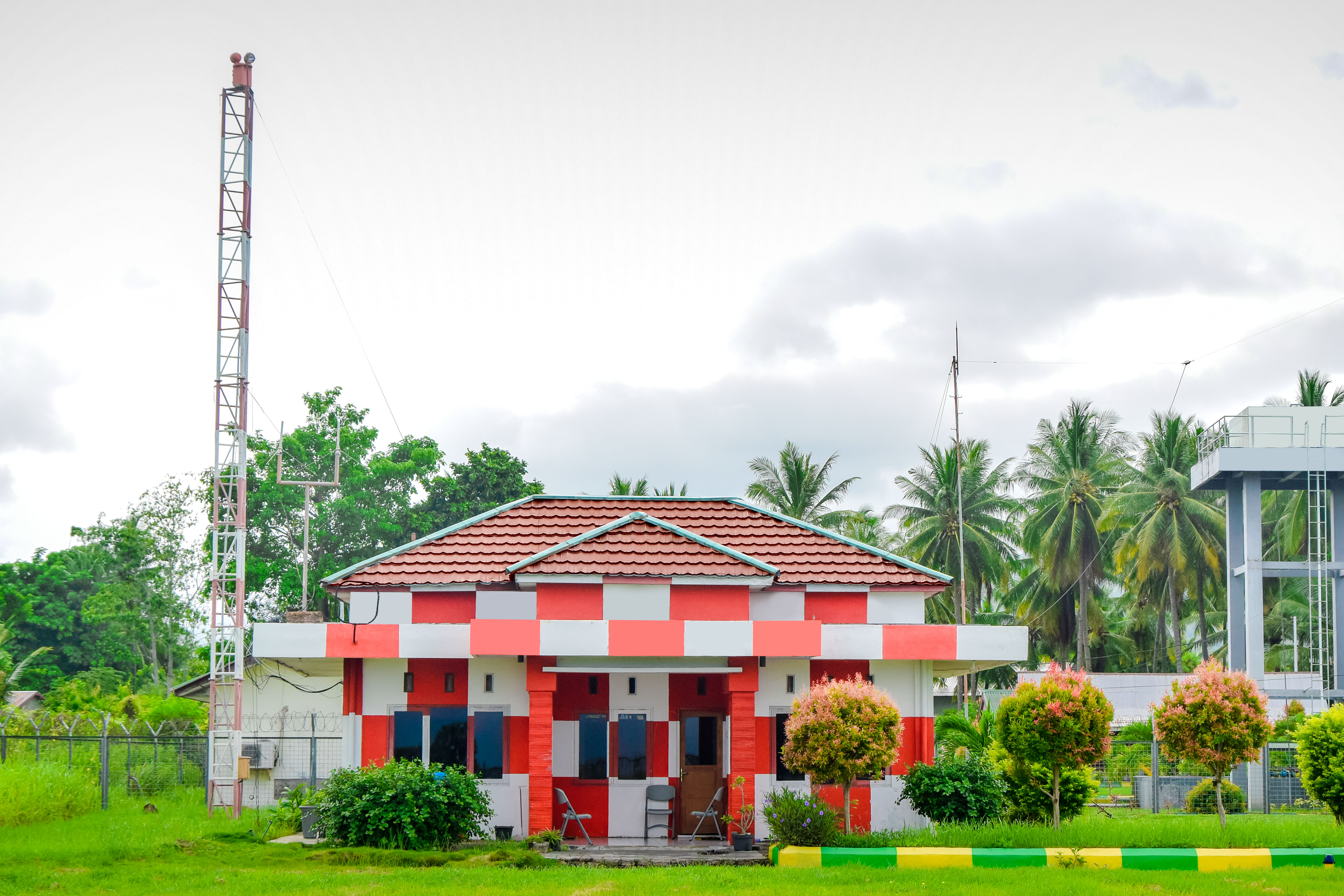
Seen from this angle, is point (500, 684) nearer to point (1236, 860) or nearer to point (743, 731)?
point (743, 731)

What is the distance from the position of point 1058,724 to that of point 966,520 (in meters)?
30.3

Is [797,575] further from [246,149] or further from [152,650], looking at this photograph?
[152,650]

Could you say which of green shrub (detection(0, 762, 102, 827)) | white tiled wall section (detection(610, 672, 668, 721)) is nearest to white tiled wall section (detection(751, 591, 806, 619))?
white tiled wall section (detection(610, 672, 668, 721))

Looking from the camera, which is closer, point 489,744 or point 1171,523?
point 489,744

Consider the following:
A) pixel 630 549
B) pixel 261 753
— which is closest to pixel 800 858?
pixel 630 549

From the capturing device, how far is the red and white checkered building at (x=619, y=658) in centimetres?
1809

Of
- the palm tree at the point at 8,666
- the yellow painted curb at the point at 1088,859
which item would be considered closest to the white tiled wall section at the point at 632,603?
the yellow painted curb at the point at 1088,859

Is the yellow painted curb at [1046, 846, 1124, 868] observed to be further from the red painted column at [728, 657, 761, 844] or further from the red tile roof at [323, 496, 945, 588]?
the red tile roof at [323, 496, 945, 588]

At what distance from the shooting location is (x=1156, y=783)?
24.7 m

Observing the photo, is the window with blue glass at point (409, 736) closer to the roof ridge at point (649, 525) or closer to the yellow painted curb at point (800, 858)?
the roof ridge at point (649, 525)

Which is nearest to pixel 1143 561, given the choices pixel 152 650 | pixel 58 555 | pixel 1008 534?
pixel 1008 534

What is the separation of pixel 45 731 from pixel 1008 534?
112 feet

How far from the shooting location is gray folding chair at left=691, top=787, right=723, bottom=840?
719 inches

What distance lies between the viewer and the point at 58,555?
2381 inches
